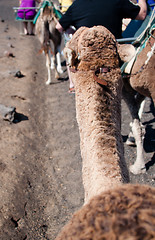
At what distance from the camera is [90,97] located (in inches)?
75.2

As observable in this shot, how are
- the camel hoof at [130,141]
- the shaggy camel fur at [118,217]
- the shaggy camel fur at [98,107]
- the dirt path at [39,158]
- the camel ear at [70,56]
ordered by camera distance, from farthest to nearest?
1. the camel hoof at [130,141]
2. the dirt path at [39,158]
3. the camel ear at [70,56]
4. the shaggy camel fur at [98,107]
5. the shaggy camel fur at [118,217]

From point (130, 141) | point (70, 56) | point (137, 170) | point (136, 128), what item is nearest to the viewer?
point (70, 56)

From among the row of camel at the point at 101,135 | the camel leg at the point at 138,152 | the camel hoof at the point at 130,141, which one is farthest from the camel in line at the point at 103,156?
the camel hoof at the point at 130,141

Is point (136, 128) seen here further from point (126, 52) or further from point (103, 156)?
point (103, 156)

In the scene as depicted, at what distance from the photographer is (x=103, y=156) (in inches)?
64.4

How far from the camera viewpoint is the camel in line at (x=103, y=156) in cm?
81

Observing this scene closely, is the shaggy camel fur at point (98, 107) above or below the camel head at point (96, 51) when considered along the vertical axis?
below

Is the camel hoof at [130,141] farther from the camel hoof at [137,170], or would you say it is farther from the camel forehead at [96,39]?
the camel forehead at [96,39]

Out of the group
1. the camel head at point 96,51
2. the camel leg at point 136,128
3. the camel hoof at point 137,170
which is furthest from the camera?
the camel hoof at point 137,170

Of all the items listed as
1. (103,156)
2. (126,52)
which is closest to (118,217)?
(103,156)

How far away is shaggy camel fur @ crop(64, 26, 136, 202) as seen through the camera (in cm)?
162

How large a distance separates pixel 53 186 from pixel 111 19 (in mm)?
2788

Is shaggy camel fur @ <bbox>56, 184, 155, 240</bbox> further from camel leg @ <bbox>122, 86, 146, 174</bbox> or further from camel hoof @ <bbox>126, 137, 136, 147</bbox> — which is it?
camel hoof @ <bbox>126, 137, 136, 147</bbox>

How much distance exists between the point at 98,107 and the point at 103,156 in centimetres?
40
